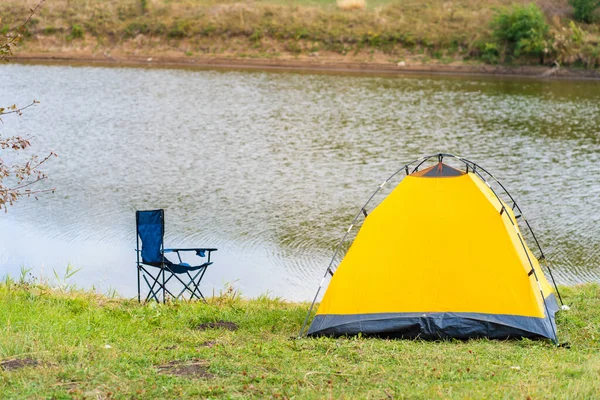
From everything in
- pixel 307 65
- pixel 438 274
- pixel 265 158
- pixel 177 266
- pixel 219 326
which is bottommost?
pixel 265 158

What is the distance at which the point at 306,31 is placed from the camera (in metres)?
40.9

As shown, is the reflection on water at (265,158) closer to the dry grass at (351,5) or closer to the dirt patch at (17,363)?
the dirt patch at (17,363)

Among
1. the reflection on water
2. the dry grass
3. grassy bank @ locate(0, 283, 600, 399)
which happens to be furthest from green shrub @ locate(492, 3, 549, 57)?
grassy bank @ locate(0, 283, 600, 399)

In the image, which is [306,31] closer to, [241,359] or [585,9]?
[585,9]

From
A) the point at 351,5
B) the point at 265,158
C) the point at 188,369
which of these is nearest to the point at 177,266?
the point at 188,369

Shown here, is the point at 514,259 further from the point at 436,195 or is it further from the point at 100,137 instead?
the point at 100,137

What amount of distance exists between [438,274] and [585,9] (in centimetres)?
3760

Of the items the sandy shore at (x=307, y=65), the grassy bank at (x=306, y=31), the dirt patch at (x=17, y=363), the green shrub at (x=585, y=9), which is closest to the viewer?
the dirt patch at (x=17, y=363)

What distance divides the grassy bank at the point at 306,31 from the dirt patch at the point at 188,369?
3421cm

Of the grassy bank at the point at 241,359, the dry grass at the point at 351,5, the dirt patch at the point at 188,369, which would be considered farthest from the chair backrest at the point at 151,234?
the dry grass at the point at 351,5

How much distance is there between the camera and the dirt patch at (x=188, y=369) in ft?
18.0

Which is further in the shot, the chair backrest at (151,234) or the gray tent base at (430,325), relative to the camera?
the chair backrest at (151,234)

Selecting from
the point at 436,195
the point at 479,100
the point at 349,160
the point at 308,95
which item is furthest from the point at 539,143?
the point at 436,195

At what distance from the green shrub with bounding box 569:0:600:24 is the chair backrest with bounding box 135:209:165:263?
37676 mm
